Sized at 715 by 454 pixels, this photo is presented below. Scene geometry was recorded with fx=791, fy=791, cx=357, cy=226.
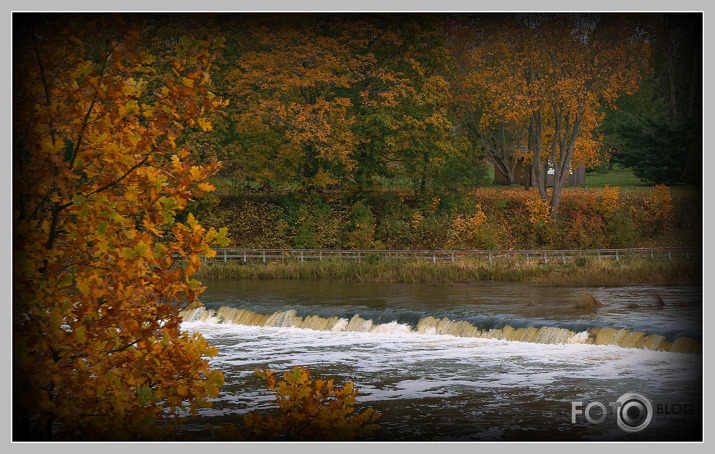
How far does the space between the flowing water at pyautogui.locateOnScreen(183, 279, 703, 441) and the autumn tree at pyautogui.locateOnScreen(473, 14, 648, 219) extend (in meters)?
9.13

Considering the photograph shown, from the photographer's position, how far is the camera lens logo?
8094 mm

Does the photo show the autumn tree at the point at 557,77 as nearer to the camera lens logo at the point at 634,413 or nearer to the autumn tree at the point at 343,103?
the autumn tree at the point at 343,103

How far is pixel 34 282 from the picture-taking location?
4855 millimetres

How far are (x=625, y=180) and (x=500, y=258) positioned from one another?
18823 millimetres

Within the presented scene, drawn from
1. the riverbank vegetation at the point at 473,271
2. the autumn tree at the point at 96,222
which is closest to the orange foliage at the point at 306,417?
the autumn tree at the point at 96,222

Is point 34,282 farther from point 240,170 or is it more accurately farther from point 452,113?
point 452,113

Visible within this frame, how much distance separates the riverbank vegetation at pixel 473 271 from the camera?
23.1 meters

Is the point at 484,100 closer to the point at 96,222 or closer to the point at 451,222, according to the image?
the point at 451,222

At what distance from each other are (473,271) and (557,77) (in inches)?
352

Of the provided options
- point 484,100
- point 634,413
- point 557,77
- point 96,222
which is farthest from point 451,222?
point 96,222

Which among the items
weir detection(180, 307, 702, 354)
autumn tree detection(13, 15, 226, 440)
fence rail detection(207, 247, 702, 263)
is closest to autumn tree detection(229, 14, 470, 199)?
fence rail detection(207, 247, 702, 263)

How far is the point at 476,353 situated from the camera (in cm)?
1438

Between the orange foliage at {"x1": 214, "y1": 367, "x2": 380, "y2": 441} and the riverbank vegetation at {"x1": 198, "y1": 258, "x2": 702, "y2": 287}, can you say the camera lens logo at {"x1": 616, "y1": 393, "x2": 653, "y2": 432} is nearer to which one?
the orange foliage at {"x1": 214, "y1": 367, "x2": 380, "y2": 441}

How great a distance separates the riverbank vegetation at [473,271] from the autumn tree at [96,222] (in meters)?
19.3
